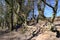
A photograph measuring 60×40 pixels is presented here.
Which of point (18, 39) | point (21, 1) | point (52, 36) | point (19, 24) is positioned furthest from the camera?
point (19, 24)

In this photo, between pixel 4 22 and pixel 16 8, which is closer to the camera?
pixel 16 8

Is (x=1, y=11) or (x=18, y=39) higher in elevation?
(x=1, y=11)

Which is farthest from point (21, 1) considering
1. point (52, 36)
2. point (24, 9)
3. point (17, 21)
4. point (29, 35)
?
point (52, 36)

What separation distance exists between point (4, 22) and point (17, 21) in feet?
4.87

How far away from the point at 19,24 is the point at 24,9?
1642mm

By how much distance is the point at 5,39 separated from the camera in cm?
1356

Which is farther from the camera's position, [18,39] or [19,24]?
[19,24]

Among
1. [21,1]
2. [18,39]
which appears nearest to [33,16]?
[21,1]

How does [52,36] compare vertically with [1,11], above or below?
below

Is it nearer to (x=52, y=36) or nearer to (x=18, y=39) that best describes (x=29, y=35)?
(x=18, y=39)

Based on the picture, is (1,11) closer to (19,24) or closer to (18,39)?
(19,24)

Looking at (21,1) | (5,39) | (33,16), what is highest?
(21,1)

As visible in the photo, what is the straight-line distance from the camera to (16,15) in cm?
1619

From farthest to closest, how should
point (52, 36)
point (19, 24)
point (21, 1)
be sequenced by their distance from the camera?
point (19, 24)
point (21, 1)
point (52, 36)
